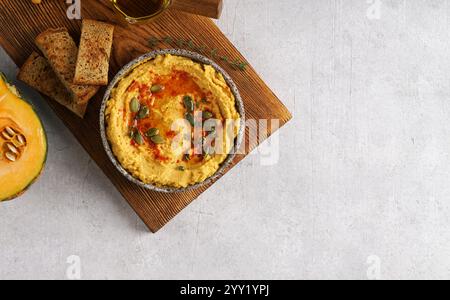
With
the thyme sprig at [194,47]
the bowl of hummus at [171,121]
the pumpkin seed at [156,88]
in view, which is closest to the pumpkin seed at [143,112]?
the bowl of hummus at [171,121]

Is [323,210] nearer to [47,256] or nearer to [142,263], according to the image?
[142,263]

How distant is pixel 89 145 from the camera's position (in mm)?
3375

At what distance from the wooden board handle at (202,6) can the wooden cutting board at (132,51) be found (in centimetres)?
29

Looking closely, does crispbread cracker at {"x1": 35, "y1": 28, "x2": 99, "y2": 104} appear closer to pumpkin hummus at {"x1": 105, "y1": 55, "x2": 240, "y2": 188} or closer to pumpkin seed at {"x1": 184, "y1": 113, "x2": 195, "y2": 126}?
pumpkin hummus at {"x1": 105, "y1": 55, "x2": 240, "y2": 188}

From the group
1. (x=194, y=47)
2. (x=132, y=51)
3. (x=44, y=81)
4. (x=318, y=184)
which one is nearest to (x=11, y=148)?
(x=44, y=81)

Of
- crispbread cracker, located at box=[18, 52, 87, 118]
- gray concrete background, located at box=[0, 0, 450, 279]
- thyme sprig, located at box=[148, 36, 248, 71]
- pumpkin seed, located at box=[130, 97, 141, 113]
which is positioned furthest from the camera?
gray concrete background, located at box=[0, 0, 450, 279]

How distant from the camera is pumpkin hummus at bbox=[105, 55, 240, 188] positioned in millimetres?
3125

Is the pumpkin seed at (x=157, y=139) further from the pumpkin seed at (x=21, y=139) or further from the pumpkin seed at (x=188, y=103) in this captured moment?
the pumpkin seed at (x=21, y=139)

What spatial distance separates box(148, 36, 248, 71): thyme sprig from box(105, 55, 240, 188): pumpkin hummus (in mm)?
259

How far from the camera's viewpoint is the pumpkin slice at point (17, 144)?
2.89 metres

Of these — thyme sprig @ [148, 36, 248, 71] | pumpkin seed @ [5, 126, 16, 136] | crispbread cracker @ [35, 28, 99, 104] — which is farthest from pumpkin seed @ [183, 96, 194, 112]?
pumpkin seed @ [5, 126, 16, 136]
